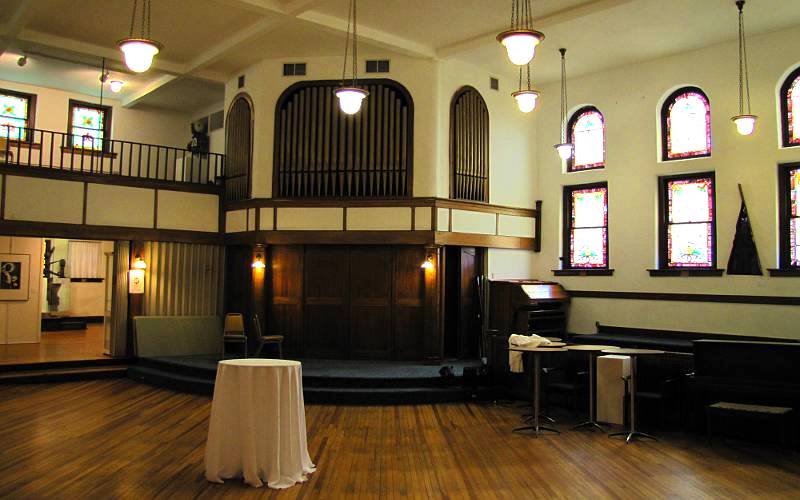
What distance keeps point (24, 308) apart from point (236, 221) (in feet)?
16.9

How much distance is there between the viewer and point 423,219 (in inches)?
436

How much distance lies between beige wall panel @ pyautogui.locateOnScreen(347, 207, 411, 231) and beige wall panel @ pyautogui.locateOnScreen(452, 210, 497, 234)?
2.81 ft

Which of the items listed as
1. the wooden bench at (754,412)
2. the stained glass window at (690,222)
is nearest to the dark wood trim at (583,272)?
the stained glass window at (690,222)

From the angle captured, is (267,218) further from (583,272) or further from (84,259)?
(84,259)

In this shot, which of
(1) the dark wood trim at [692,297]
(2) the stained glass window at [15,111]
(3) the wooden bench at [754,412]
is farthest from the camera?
(2) the stained glass window at [15,111]

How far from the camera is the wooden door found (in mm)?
11195

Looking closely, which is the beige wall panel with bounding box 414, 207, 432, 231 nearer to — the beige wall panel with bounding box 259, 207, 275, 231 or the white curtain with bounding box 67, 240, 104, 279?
the beige wall panel with bounding box 259, 207, 275, 231

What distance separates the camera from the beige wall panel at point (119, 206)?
37.3 ft

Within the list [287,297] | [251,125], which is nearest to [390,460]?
[287,297]

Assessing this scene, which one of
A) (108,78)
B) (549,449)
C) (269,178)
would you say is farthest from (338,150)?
(549,449)

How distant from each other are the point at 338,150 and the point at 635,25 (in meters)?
5.01

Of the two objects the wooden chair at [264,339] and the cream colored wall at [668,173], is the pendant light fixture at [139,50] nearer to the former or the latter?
the wooden chair at [264,339]

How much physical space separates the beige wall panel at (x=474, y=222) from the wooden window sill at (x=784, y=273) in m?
4.33

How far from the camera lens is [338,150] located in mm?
11461
